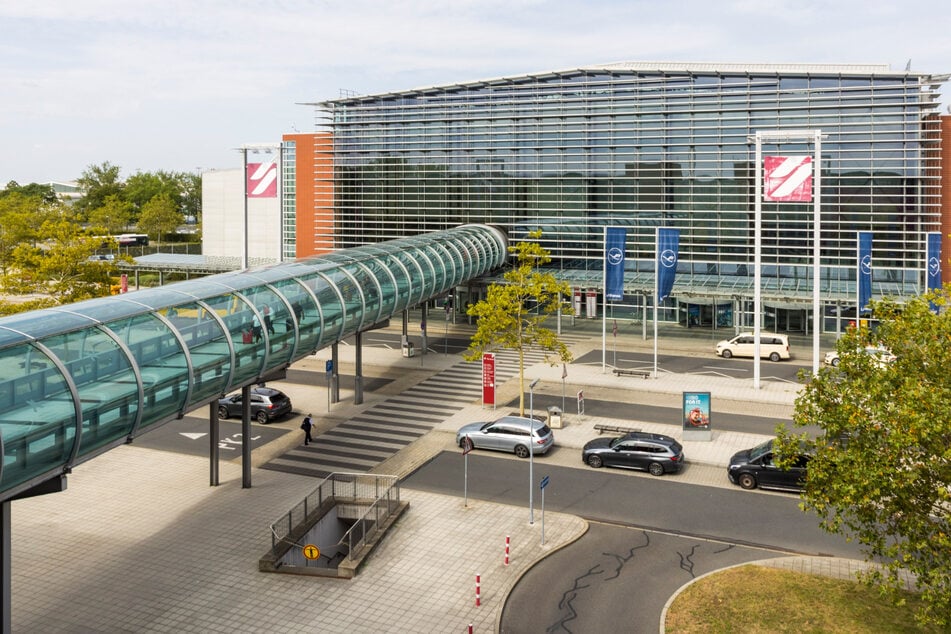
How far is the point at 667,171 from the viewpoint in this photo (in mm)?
49469

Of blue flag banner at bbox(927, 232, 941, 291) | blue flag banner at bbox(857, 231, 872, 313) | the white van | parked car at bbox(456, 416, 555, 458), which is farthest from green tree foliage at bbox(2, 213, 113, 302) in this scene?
blue flag banner at bbox(927, 232, 941, 291)

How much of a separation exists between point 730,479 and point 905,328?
10.6 m

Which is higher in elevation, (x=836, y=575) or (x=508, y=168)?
(x=508, y=168)

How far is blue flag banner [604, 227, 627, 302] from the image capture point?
3897 cm

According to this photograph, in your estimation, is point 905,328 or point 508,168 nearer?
point 905,328

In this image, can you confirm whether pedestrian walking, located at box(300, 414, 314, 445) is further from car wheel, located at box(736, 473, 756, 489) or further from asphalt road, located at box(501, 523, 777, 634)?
car wheel, located at box(736, 473, 756, 489)

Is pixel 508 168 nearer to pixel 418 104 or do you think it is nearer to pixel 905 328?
pixel 418 104

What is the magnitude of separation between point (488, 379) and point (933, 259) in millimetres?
22585

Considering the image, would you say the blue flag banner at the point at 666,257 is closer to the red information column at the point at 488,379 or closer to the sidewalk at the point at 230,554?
the red information column at the point at 488,379

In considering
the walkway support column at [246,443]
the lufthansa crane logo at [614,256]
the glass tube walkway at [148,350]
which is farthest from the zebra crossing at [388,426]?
the lufthansa crane logo at [614,256]

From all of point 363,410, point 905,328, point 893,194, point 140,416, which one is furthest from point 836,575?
point 893,194

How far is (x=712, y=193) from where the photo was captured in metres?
48.5

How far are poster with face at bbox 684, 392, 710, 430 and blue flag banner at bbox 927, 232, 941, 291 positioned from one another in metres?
17.3

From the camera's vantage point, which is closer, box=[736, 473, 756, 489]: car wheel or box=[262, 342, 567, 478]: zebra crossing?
box=[736, 473, 756, 489]: car wheel
